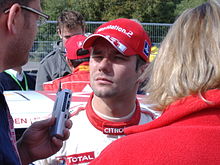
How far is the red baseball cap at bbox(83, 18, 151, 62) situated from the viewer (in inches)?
105

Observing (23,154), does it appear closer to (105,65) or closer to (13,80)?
(105,65)

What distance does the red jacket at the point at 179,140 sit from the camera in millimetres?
1406

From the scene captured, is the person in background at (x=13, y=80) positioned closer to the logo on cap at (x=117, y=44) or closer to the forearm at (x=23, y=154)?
the logo on cap at (x=117, y=44)

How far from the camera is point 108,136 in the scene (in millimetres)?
2584

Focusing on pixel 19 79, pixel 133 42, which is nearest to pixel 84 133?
pixel 133 42

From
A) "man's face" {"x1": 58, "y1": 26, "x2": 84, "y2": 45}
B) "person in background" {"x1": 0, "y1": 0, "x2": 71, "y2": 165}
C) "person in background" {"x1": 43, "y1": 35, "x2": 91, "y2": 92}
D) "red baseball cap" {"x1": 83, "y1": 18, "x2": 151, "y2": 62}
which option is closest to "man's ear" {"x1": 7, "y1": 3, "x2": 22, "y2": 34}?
"person in background" {"x1": 0, "y1": 0, "x2": 71, "y2": 165}

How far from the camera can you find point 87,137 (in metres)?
2.54

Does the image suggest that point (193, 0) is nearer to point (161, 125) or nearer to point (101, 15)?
point (101, 15)

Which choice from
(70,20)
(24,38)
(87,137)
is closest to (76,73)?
(87,137)

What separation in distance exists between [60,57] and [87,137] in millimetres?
2607

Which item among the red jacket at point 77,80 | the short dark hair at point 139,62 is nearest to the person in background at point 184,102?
the short dark hair at point 139,62

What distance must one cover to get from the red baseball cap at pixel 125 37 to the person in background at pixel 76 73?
81 cm

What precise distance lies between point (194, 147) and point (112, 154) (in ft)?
1.00

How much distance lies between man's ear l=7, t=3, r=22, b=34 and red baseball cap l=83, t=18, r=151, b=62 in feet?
3.45
